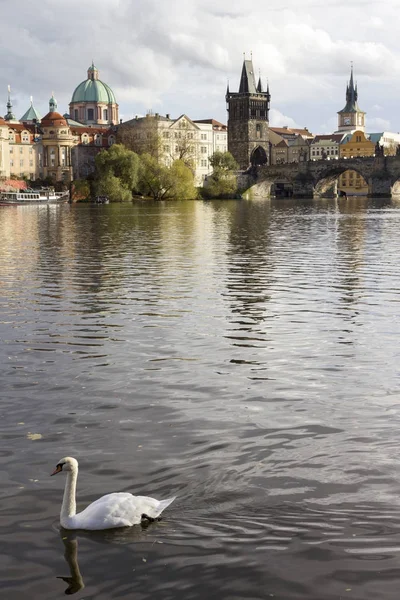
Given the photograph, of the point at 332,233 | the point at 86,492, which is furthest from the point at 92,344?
the point at 332,233

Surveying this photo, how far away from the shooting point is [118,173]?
114438 millimetres

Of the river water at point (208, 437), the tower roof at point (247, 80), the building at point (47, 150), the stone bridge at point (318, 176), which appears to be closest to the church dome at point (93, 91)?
the building at point (47, 150)

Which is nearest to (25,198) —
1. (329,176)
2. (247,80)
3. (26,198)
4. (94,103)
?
(26,198)

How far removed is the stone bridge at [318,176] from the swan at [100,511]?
5862 inches

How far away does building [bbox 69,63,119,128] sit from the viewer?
177250mm

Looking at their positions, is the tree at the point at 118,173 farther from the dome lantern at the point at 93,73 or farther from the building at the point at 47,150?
the dome lantern at the point at 93,73

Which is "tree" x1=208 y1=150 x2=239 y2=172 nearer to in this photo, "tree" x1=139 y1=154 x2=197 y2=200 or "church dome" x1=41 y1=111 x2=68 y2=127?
"tree" x1=139 y1=154 x2=197 y2=200

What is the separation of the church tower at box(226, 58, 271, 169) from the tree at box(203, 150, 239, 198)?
37875 mm

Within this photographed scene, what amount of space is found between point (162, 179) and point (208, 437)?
106912 millimetres

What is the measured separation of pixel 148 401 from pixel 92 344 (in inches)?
154

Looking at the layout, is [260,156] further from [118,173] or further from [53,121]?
[118,173]

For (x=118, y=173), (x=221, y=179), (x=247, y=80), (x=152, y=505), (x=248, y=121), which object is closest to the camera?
(x=152, y=505)

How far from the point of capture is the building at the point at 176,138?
435 feet

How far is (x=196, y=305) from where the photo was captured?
64.4 feet
